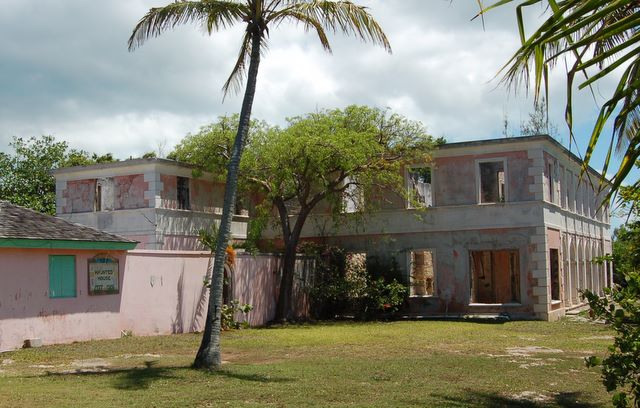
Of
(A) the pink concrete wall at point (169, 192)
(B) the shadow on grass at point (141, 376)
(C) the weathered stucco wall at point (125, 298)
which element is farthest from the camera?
(A) the pink concrete wall at point (169, 192)

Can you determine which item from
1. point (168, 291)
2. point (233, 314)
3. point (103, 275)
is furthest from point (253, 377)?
point (233, 314)

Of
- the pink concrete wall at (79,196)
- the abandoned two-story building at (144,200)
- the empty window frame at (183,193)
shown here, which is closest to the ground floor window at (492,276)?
the abandoned two-story building at (144,200)

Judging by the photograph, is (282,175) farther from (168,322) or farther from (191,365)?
(191,365)

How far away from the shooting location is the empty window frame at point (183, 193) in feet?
92.1

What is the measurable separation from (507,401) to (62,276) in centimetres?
1136

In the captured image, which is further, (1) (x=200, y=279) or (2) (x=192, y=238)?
(2) (x=192, y=238)

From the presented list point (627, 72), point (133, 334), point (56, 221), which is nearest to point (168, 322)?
point (133, 334)

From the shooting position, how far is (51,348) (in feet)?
52.5

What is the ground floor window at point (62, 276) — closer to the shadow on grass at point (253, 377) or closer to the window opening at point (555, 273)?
the shadow on grass at point (253, 377)

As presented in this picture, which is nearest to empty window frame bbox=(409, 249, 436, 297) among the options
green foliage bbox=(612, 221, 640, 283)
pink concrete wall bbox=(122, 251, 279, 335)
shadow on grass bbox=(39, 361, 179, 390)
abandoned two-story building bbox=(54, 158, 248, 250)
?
abandoned two-story building bbox=(54, 158, 248, 250)

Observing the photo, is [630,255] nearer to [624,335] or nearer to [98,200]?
[624,335]

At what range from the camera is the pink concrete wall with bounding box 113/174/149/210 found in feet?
89.0

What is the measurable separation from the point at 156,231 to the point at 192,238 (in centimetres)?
213

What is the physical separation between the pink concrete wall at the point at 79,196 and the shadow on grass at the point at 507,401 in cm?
2149
